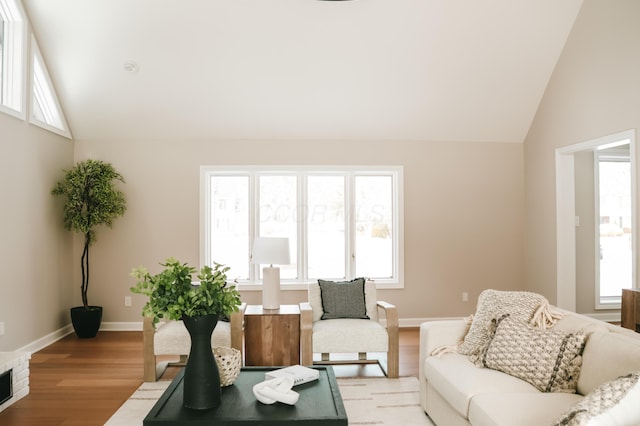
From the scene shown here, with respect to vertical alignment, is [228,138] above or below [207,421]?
above

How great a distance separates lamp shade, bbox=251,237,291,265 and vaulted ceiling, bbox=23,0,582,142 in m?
1.99

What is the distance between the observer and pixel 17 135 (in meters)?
4.78

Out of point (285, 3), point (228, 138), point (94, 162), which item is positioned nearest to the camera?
point (285, 3)

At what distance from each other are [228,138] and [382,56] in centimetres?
210

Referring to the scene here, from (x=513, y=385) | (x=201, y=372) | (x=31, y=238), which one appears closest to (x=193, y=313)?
(x=201, y=372)

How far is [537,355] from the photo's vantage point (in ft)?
8.91

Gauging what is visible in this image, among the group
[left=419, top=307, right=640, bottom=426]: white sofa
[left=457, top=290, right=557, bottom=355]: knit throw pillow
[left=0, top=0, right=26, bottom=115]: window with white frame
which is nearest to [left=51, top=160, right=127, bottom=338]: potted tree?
[left=0, top=0, right=26, bottom=115]: window with white frame

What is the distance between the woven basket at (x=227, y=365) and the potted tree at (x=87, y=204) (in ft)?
10.9

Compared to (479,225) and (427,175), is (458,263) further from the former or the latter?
(427,175)

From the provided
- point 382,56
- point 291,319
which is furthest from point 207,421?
point 382,56

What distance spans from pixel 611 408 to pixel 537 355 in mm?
1069

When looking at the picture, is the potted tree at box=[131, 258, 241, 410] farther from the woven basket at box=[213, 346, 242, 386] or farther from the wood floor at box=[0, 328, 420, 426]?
the wood floor at box=[0, 328, 420, 426]

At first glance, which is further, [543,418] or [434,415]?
[434,415]

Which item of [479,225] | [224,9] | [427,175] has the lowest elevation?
[479,225]
